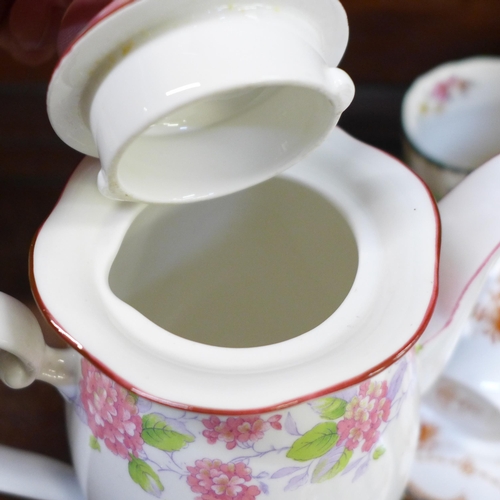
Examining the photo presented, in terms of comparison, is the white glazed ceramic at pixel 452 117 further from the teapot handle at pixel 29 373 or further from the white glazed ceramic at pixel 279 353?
the teapot handle at pixel 29 373

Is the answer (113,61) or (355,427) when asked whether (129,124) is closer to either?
(113,61)

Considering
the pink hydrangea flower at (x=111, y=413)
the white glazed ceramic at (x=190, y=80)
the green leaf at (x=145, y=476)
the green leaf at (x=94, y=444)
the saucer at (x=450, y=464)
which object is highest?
the white glazed ceramic at (x=190, y=80)

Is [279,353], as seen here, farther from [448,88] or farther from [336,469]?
[448,88]

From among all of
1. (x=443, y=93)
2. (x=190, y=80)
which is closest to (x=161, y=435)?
(x=190, y=80)

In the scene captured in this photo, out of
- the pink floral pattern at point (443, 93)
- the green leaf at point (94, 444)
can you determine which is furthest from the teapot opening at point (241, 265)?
the pink floral pattern at point (443, 93)

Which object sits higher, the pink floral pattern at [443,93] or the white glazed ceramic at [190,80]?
the white glazed ceramic at [190,80]

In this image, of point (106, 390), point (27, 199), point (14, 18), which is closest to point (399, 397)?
point (106, 390)

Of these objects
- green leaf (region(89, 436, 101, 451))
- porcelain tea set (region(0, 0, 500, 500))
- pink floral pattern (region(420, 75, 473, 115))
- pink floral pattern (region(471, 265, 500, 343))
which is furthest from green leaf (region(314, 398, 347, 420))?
pink floral pattern (region(420, 75, 473, 115))
